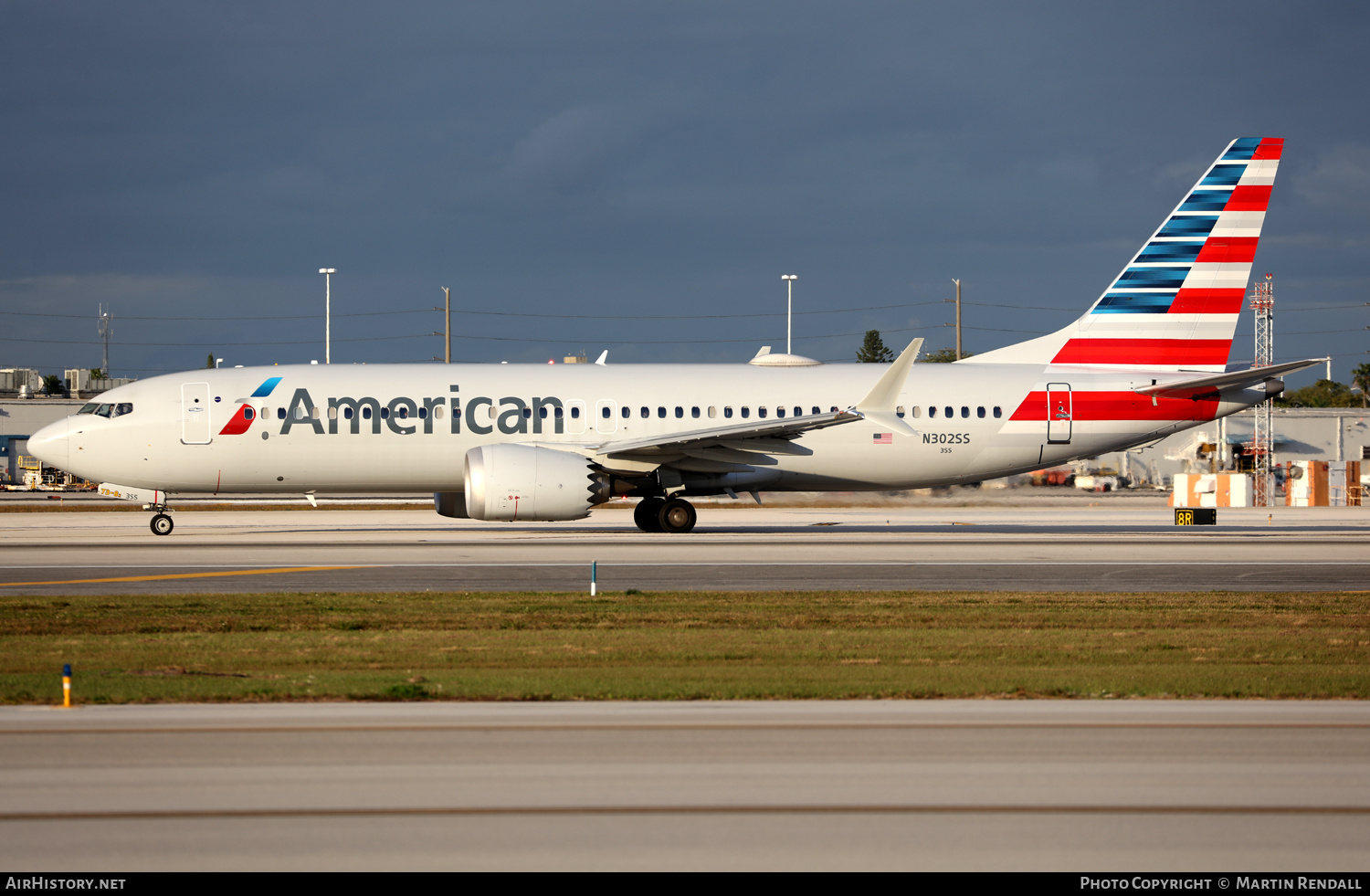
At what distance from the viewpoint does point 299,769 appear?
7199mm

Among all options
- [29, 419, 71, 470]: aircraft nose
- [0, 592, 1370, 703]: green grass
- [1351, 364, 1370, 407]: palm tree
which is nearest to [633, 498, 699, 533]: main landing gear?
[0, 592, 1370, 703]: green grass

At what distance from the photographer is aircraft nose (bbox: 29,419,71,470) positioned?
2781cm

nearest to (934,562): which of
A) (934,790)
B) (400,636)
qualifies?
(400,636)

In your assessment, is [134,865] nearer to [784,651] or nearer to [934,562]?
[784,651]

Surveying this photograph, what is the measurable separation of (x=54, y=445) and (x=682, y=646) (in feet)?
72.0

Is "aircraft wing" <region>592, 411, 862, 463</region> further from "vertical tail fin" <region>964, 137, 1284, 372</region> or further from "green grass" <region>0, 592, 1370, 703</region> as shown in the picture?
"green grass" <region>0, 592, 1370, 703</region>

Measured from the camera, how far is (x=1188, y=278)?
3138 centimetres

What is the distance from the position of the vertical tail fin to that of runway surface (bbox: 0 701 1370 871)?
23.6m

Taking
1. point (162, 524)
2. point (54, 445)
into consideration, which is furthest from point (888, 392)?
point (54, 445)

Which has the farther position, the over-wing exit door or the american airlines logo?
the over-wing exit door

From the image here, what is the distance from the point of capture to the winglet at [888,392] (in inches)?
1055

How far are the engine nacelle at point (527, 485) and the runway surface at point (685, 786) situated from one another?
55.7ft

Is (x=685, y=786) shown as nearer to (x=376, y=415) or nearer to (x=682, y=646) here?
(x=682, y=646)

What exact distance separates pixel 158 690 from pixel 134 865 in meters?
4.50
